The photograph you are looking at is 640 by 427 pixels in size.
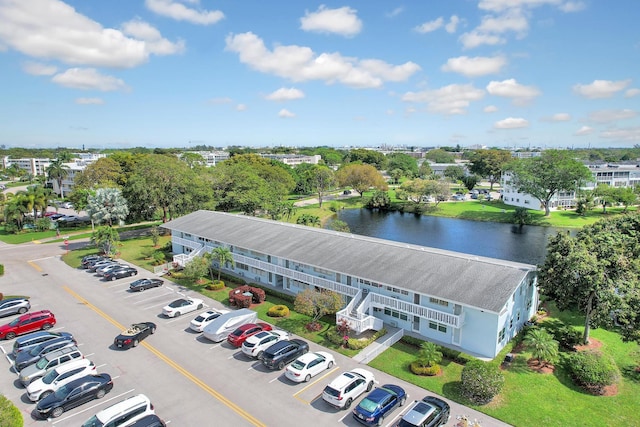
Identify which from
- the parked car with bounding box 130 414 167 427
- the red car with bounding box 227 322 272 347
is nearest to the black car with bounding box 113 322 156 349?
the red car with bounding box 227 322 272 347

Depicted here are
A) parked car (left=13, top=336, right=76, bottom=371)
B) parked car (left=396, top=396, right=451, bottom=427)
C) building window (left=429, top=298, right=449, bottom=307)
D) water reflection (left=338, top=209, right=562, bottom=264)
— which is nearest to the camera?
parked car (left=396, top=396, right=451, bottom=427)

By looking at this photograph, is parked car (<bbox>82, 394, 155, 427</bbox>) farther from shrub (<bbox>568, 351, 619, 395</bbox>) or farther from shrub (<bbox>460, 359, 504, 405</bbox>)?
shrub (<bbox>568, 351, 619, 395</bbox>)

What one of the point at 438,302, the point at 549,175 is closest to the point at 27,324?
the point at 438,302

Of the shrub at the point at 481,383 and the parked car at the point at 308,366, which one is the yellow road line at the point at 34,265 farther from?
the shrub at the point at 481,383

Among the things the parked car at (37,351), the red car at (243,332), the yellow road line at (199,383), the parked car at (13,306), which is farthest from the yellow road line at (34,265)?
the red car at (243,332)

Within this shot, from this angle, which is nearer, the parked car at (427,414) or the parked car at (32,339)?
the parked car at (427,414)
